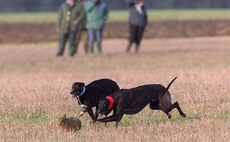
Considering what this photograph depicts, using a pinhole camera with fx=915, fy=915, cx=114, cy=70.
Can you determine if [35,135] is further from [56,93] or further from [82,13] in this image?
[82,13]

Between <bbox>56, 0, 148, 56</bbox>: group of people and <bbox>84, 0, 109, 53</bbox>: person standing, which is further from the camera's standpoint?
<bbox>84, 0, 109, 53</bbox>: person standing

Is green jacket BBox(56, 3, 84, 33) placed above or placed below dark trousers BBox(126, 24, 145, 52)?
above

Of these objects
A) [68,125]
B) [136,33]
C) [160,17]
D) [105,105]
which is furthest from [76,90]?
[160,17]

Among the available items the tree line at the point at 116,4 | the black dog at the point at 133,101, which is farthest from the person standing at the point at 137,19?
the tree line at the point at 116,4

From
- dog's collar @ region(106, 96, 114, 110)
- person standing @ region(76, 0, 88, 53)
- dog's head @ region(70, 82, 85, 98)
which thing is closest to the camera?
dog's collar @ region(106, 96, 114, 110)

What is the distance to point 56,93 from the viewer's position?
1559 cm

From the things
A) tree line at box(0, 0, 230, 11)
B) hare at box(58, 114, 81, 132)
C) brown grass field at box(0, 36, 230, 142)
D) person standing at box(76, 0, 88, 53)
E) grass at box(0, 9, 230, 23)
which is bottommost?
tree line at box(0, 0, 230, 11)

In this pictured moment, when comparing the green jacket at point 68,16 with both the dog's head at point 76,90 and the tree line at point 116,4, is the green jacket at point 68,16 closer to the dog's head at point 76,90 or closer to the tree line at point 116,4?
the dog's head at point 76,90

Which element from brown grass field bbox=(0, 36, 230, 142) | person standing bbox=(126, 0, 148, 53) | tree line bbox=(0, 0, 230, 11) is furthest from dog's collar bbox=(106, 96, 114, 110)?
tree line bbox=(0, 0, 230, 11)

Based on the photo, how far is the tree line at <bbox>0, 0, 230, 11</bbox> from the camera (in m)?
87.8

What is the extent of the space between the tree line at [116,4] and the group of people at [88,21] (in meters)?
57.7

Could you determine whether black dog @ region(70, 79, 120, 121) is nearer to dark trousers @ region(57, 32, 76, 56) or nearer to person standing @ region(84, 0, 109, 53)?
dark trousers @ region(57, 32, 76, 56)

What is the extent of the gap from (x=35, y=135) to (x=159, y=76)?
28.7 ft

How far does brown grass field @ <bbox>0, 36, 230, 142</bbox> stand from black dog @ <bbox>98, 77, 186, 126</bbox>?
20cm
